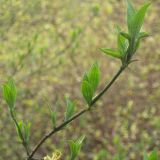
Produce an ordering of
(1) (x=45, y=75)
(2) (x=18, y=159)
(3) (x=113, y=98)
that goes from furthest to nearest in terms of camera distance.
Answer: (3) (x=113, y=98) < (1) (x=45, y=75) < (2) (x=18, y=159)

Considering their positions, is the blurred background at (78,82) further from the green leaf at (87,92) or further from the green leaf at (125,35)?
the green leaf at (125,35)

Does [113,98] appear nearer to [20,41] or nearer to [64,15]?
[64,15]

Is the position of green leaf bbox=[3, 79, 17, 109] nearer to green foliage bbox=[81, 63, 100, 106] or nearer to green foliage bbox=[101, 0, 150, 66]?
green foliage bbox=[81, 63, 100, 106]

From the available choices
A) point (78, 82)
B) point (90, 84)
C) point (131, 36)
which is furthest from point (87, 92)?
point (78, 82)

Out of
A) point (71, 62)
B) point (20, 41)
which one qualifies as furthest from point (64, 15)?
point (20, 41)

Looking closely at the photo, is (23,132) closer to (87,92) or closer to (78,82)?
(87,92)

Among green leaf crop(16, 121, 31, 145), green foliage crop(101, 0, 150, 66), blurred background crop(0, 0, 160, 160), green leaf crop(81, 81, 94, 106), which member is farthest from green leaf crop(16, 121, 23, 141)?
blurred background crop(0, 0, 160, 160)
